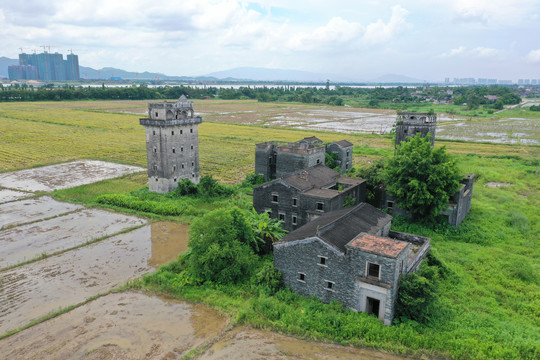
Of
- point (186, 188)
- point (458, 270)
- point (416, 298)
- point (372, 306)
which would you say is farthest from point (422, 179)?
point (186, 188)

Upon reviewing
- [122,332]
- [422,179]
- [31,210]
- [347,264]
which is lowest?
[122,332]

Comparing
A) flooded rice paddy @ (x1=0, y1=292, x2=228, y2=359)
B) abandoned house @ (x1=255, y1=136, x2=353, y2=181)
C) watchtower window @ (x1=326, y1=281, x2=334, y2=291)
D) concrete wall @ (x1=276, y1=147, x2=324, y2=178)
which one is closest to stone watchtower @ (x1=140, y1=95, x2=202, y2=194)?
abandoned house @ (x1=255, y1=136, x2=353, y2=181)

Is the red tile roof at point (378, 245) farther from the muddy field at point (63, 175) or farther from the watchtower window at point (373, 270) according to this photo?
the muddy field at point (63, 175)

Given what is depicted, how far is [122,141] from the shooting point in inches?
2758

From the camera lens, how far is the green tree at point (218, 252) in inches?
866

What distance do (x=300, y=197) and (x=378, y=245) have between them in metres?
9.79

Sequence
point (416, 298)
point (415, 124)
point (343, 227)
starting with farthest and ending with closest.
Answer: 1. point (415, 124)
2. point (343, 227)
3. point (416, 298)

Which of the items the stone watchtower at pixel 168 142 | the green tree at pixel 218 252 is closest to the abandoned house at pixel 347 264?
the green tree at pixel 218 252

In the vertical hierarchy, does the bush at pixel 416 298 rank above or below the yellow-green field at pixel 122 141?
below

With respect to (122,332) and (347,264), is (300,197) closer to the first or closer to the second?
(347,264)

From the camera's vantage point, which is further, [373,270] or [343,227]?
[343,227]

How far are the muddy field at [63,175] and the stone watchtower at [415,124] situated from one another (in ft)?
101

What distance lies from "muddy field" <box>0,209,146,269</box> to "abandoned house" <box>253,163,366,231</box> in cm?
1086

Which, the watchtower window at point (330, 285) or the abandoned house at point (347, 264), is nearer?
the abandoned house at point (347, 264)
